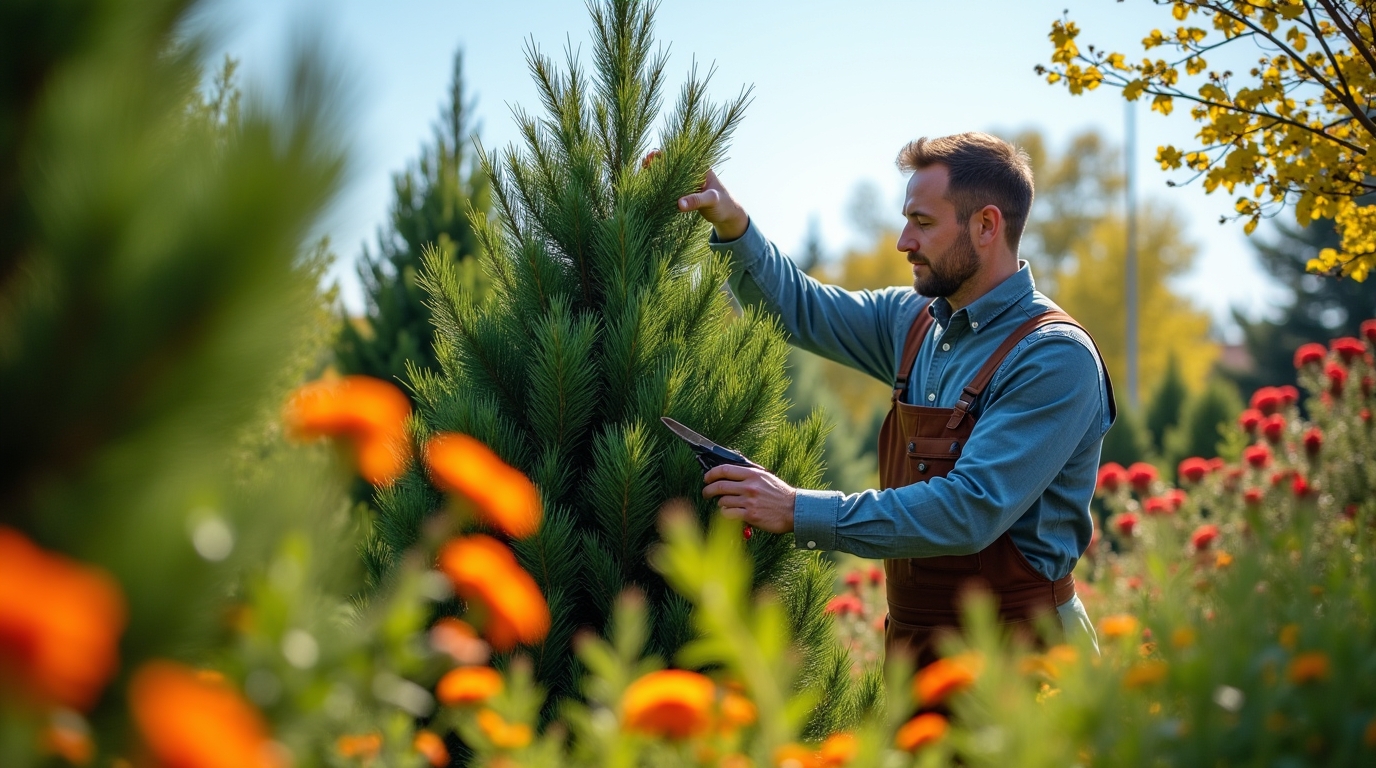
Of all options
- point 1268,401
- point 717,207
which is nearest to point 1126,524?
point 1268,401

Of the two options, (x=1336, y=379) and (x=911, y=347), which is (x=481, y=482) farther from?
(x=1336, y=379)

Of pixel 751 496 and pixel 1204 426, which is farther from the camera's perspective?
pixel 1204 426

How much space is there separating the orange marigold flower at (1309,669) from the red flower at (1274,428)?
5.58 m

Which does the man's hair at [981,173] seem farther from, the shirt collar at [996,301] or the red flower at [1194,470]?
the red flower at [1194,470]

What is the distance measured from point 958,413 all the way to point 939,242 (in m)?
0.57

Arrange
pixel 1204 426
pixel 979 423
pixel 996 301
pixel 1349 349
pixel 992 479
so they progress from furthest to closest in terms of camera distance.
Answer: pixel 1204 426
pixel 1349 349
pixel 996 301
pixel 979 423
pixel 992 479

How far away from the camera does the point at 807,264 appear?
2464cm

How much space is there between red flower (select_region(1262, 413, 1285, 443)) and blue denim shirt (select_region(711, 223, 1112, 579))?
381 cm

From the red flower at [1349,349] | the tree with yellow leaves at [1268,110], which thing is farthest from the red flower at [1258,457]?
the tree with yellow leaves at [1268,110]

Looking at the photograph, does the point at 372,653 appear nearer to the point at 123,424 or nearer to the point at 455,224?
the point at 123,424

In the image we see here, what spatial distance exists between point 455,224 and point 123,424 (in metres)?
6.27

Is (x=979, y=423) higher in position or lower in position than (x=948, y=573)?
higher

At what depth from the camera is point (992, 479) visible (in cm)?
242

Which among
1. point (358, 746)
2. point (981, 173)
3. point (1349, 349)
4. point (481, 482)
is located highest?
point (1349, 349)
